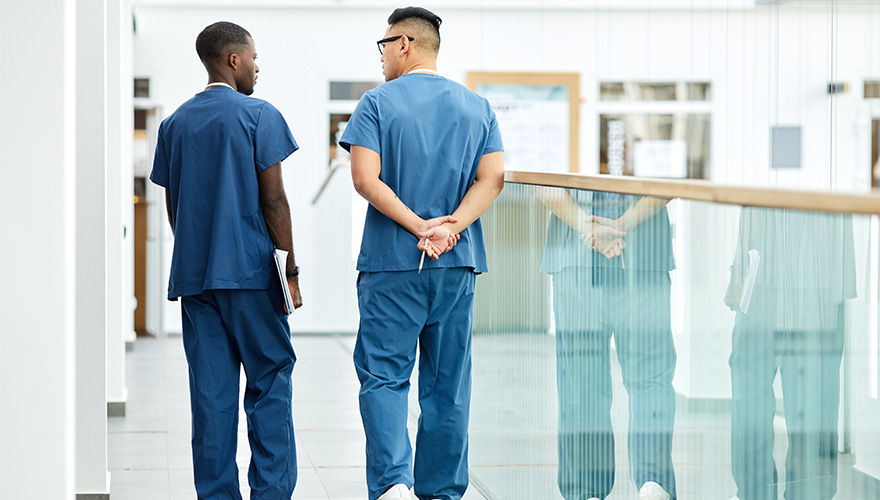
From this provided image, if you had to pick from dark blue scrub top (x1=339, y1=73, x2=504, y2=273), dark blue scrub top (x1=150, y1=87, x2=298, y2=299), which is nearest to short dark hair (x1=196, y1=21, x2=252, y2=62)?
dark blue scrub top (x1=150, y1=87, x2=298, y2=299)

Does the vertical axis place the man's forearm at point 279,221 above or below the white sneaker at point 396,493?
above

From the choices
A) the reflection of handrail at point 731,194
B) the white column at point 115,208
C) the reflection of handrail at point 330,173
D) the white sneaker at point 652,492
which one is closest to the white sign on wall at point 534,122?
the reflection of handrail at point 330,173

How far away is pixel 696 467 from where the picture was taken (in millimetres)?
1990

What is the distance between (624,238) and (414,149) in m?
0.70

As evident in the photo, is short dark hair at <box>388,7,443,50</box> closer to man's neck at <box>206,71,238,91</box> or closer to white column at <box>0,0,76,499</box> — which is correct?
man's neck at <box>206,71,238,91</box>

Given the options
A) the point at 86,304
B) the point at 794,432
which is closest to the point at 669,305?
the point at 794,432

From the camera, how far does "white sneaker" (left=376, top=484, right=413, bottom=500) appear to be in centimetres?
275

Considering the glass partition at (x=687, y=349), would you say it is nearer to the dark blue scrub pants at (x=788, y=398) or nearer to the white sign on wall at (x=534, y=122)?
the dark blue scrub pants at (x=788, y=398)

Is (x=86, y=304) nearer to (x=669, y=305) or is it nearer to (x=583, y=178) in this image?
(x=583, y=178)

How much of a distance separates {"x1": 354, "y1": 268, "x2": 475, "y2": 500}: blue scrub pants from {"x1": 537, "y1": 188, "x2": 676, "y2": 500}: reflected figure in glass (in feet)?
0.91

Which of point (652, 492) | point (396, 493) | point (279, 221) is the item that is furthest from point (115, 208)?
point (652, 492)

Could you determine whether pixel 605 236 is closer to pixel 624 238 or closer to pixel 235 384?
pixel 624 238

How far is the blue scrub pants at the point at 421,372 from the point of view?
2779 mm

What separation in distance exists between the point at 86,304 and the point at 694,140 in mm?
7740
